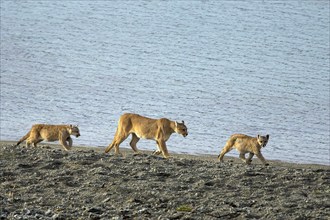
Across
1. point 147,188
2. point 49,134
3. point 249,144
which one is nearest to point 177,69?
point 49,134

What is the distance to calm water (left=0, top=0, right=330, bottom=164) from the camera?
88.1 feet

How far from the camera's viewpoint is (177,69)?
36.2 m

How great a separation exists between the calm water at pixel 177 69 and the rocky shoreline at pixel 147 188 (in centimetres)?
544

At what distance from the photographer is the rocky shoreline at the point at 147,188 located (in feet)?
49.8

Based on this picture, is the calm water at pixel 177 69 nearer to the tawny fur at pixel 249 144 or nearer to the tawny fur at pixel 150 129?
the tawny fur at pixel 249 144

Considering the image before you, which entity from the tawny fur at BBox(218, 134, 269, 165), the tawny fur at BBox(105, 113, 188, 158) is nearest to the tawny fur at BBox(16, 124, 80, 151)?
the tawny fur at BBox(105, 113, 188, 158)

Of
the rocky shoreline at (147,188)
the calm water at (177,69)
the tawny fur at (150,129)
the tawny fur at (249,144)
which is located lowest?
the rocky shoreline at (147,188)

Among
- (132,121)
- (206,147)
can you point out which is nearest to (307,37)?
(206,147)

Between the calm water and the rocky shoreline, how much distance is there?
544 centimetres

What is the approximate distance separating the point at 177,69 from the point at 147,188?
65.2 ft

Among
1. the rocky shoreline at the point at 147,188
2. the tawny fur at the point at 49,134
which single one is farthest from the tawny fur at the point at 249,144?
the tawny fur at the point at 49,134

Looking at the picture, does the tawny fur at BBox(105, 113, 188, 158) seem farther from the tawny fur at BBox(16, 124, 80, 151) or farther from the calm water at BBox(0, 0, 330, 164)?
the calm water at BBox(0, 0, 330, 164)

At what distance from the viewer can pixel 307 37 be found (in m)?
44.1

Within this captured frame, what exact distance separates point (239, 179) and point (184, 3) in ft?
112
